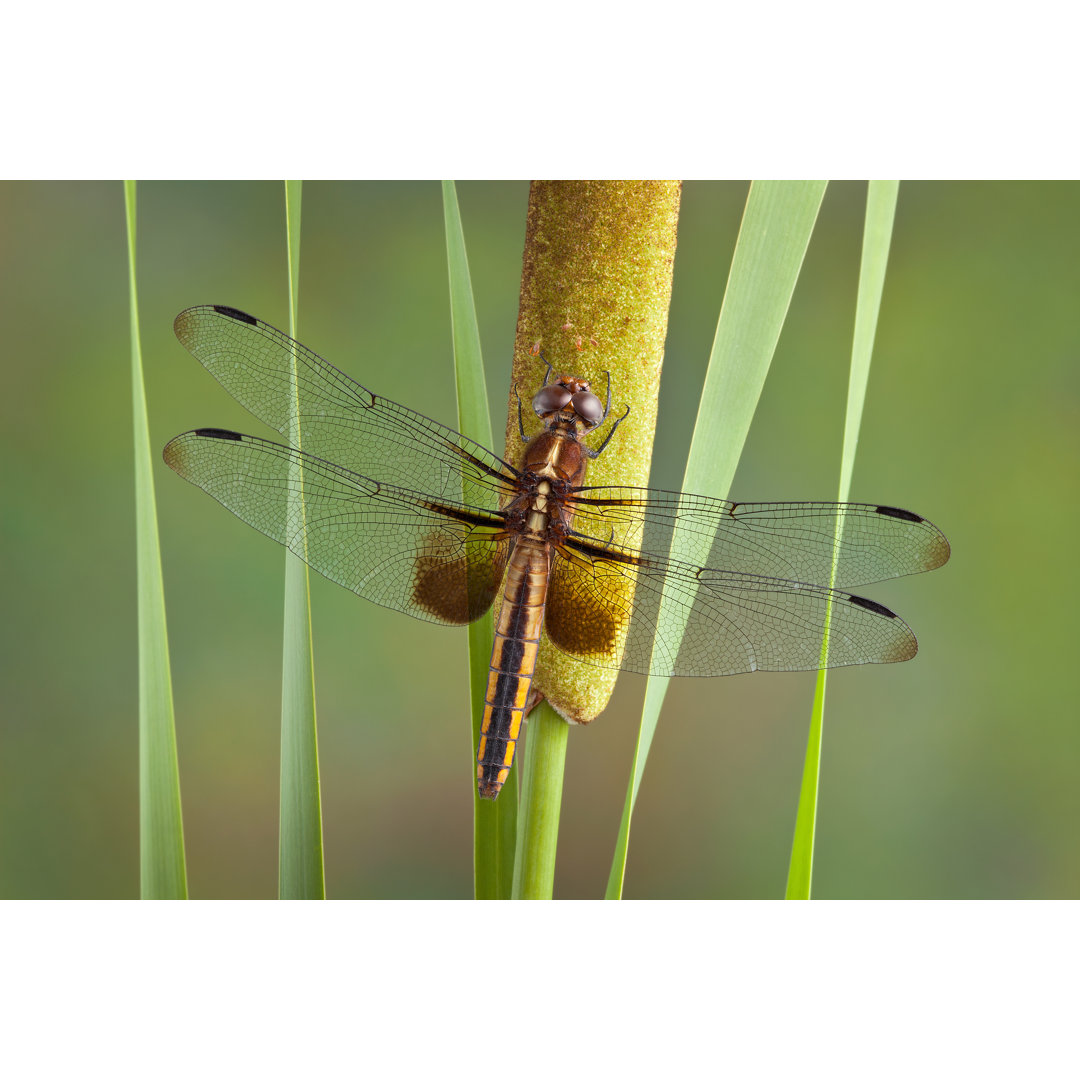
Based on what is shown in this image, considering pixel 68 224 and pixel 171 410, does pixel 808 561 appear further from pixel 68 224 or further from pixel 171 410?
pixel 68 224

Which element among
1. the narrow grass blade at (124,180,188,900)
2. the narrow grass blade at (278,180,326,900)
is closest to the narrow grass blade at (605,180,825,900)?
the narrow grass blade at (278,180,326,900)

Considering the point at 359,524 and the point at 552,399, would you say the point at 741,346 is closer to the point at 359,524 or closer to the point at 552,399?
the point at 552,399

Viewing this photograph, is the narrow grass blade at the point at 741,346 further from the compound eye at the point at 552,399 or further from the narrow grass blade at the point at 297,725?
the narrow grass blade at the point at 297,725

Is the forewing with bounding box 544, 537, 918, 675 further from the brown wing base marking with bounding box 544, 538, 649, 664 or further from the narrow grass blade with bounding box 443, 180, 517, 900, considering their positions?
the narrow grass blade with bounding box 443, 180, 517, 900
